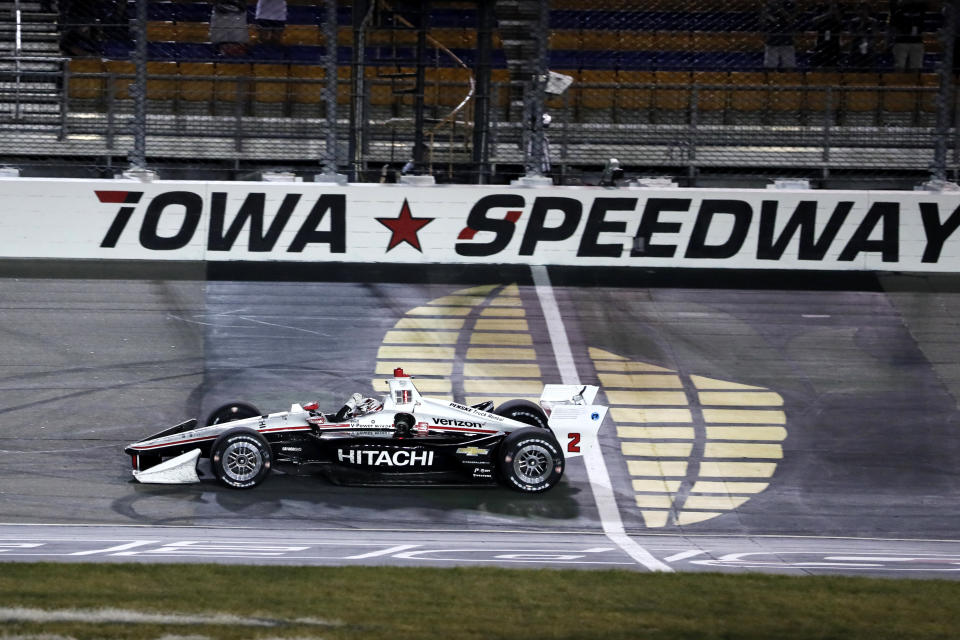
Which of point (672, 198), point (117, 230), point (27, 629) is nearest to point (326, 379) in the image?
point (117, 230)

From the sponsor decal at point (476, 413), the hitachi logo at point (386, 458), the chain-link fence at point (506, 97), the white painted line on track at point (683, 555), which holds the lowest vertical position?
the white painted line on track at point (683, 555)

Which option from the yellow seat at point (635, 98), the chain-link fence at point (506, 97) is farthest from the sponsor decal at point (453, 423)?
the yellow seat at point (635, 98)

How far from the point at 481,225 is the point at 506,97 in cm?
229

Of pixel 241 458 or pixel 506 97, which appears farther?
pixel 506 97

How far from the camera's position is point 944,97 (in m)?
15.1

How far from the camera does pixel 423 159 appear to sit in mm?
15617

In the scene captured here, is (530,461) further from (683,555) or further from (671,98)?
(671,98)

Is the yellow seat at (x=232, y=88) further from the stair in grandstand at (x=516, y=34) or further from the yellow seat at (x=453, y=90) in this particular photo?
the stair in grandstand at (x=516, y=34)

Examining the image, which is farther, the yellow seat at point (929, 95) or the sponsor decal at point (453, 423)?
the yellow seat at point (929, 95)

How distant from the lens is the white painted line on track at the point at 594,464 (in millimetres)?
9859

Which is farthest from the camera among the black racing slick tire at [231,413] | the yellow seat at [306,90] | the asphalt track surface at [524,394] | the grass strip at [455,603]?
the yellow seat at [306,90]

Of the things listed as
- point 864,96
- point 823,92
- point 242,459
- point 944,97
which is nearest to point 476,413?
point 242,459

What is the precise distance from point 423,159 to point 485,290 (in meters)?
2.00

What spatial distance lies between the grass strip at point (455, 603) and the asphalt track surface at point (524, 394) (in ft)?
2.02
